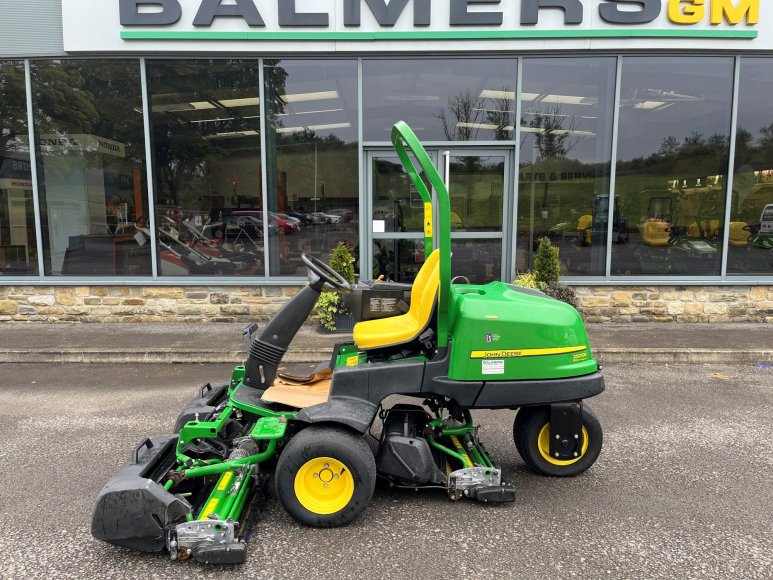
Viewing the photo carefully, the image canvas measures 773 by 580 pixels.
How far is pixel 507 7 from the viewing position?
774cm

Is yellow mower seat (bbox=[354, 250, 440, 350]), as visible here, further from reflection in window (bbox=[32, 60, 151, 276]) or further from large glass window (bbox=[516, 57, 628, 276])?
reflection in window (bbox=[32, 60, 151, 276])

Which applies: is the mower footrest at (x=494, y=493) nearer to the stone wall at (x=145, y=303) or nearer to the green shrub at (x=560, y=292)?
the green shrub at (x=560, y=292)

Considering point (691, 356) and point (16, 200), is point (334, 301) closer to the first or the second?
point (691, 356)

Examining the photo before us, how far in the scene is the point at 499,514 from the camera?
332cm

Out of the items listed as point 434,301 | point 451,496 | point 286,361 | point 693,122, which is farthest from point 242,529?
point 693,122

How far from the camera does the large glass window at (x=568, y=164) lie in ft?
27.0

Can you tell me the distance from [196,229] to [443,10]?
16.2 feet

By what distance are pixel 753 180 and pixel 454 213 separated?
4712 millimetres

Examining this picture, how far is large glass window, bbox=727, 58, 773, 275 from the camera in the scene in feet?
27.2

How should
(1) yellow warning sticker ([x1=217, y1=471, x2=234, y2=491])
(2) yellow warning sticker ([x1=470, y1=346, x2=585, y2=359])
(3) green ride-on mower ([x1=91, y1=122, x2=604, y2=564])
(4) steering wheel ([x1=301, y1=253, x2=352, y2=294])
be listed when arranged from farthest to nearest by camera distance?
(4) steering wheel ([x1=301, y1=253, x2=352, y2=294]) → (2) yellow warning sticker ([x1=470, y1=346, x2=585, y2=359]) → (1) yellow warning sticker ([x1=217, y1=471, x2=234, y2=491]) → (3) green ride-on mower ([x1=91, y1=122, x2=604, y2=564])

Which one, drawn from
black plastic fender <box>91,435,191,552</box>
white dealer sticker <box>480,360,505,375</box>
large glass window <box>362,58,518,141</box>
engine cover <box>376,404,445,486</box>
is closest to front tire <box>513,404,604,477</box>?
white dealer sticker <box>480,360,505,375</box>

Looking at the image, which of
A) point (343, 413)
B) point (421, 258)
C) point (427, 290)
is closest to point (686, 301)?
point (421, 258)

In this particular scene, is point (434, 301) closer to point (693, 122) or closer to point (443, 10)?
point (443, 10)

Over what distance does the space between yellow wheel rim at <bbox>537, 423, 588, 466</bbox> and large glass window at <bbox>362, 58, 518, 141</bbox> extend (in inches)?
221
